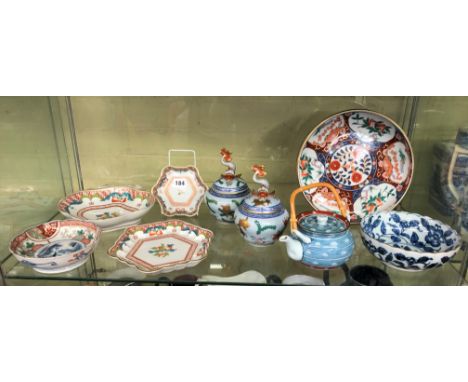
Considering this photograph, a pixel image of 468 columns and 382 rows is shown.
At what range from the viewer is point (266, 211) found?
779 millimetres

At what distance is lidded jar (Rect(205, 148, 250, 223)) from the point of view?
870 millimetres

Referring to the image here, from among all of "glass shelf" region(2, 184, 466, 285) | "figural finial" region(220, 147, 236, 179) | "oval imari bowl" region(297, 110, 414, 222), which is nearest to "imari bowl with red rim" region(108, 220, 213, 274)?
"glass shelf" region(2, 184, 466, 285)

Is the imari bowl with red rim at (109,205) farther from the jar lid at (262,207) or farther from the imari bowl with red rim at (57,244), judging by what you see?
the jar lid at (262,207)

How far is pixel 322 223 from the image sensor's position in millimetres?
736

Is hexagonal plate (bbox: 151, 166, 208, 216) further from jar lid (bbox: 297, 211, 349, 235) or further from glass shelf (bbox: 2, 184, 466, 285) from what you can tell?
jar lid (bbox: 297, 211, 349, 235)

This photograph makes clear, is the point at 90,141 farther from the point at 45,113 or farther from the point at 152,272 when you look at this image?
the point at 152,272

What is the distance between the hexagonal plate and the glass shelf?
0.16m

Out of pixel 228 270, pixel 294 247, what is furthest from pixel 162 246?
pixel 294 247

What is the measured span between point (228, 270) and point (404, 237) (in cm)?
41

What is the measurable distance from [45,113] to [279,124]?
0.62 metres

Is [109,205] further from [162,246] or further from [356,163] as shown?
[356,163]

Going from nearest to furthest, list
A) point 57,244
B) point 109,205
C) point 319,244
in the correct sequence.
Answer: point 319,244 → point 57,244 → point 109,205
